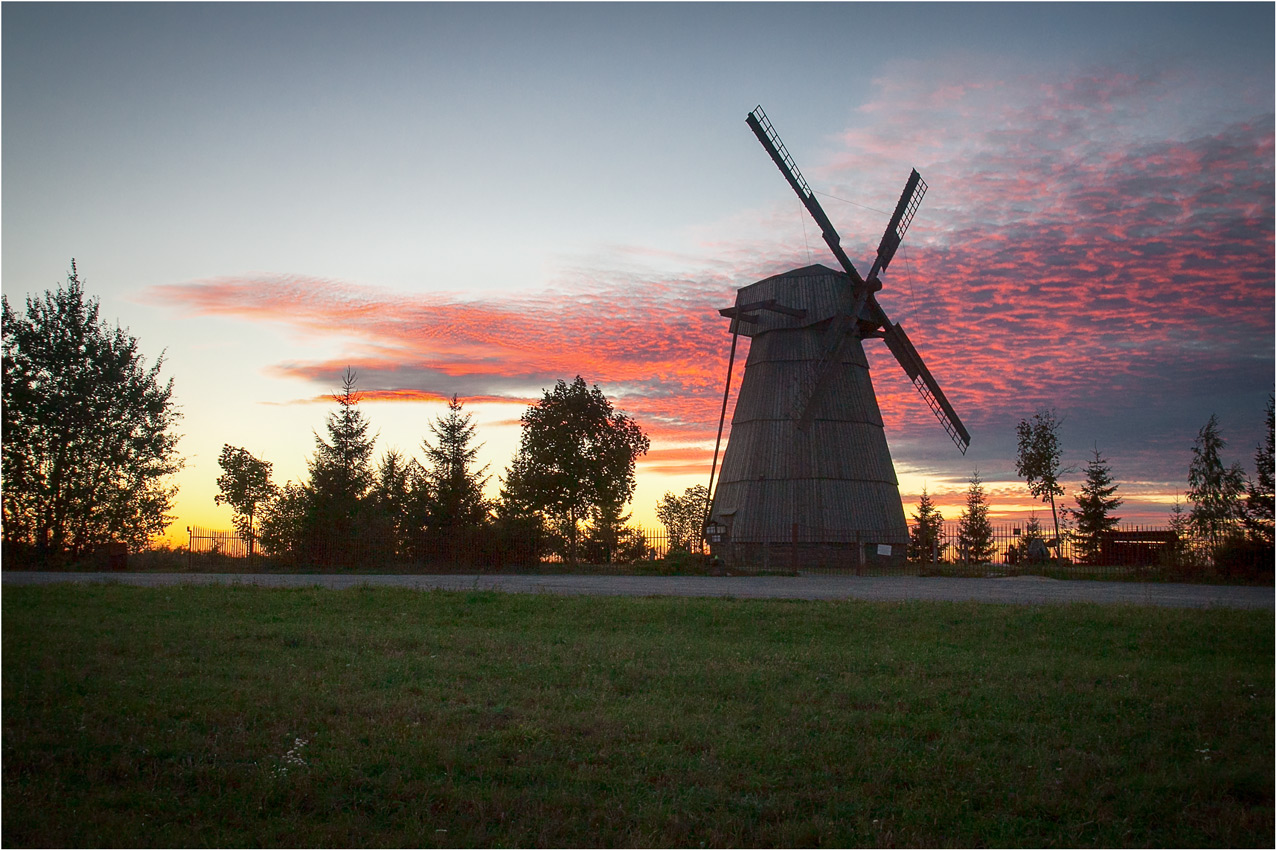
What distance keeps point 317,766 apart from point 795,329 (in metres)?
27.0

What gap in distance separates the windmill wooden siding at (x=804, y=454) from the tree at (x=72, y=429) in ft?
80.2

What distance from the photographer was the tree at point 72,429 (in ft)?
111

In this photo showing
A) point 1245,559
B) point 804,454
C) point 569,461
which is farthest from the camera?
point 569,461

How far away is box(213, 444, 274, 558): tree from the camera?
70000mm

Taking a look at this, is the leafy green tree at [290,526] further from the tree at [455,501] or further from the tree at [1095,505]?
the tree at [1095,505]

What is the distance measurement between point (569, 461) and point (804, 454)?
664 inches

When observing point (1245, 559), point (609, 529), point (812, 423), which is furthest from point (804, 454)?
point (609, 529)

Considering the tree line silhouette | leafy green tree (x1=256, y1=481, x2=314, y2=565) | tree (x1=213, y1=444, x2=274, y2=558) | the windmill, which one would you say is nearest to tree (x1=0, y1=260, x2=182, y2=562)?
the tree line silhouette

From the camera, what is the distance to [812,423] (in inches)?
1206

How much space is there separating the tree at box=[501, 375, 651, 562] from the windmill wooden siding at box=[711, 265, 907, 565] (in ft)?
43.7

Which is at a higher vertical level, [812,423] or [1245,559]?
[812,423]

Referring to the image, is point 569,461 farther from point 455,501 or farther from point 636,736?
point 636,736

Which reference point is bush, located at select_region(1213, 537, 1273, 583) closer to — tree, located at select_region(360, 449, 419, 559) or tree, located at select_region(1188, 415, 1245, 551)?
tree, located at select_region(1188, 415, 1245, 551)

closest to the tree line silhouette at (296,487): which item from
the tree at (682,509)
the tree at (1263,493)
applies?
the tree at (1263,493)
